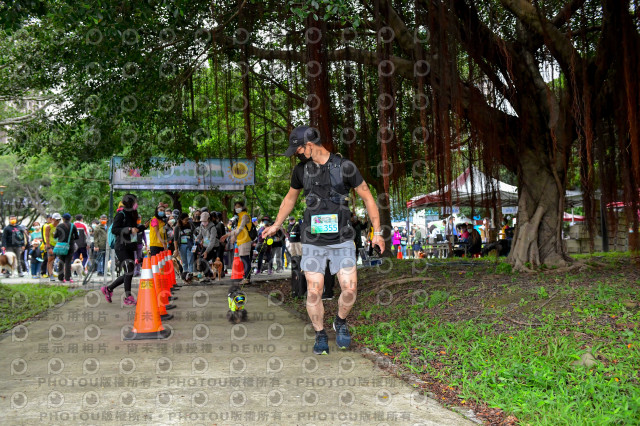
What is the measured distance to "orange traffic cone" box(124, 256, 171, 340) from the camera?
18.3 ft

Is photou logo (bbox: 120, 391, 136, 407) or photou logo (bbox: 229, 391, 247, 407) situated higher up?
photou logo (bbox: 120, 391, 136, 407)

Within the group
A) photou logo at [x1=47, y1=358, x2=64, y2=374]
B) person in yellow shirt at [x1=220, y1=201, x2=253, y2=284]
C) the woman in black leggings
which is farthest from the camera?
person in yellow shirt at [x1=220, y1=201, x2=253, y2=284]

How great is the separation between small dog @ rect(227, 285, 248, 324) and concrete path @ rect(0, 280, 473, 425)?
0.85 feet

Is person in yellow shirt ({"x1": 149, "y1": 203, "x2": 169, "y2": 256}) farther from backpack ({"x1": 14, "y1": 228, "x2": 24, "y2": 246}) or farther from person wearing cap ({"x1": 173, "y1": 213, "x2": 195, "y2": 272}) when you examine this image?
backpack ({"x1": 14, "y1": 228, "x2": 24, "y2": 246})

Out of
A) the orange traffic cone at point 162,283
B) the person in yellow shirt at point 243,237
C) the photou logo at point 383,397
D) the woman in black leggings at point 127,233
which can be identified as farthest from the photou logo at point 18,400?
the person in yellow shirt at point 243,237

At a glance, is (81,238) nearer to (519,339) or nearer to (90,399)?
(90,399)

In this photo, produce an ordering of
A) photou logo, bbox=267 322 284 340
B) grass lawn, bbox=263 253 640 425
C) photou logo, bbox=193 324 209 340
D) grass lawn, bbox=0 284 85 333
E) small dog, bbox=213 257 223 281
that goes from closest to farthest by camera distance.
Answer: grass lawn, bbox=263 253 640 425 < photou logo, bbox=267 322 284 340 < photou logo, bbox=193 324 209 340 < grass lawn, bbox=0 284 85 333 < small dog, bbox=213 257 223 281

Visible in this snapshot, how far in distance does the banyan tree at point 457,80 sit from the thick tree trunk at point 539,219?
0.8 inches

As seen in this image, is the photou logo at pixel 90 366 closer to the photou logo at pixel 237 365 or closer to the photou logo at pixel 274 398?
the photou logo at pixel 237 365

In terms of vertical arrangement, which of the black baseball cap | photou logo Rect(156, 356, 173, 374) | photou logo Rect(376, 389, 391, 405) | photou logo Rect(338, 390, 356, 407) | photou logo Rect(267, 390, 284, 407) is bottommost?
photou logo Rect(376, 389, 391, 405)

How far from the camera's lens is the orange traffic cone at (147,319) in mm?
5578

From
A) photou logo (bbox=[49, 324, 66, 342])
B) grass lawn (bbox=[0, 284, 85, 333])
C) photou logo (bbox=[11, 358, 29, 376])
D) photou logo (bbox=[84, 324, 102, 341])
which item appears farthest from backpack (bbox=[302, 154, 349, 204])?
grass lawn (bbox=[0, 284, 85, 333])

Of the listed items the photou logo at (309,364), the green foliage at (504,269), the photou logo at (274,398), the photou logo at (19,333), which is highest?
the green foliage at (504,269)

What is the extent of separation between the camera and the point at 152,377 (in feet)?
13.3
